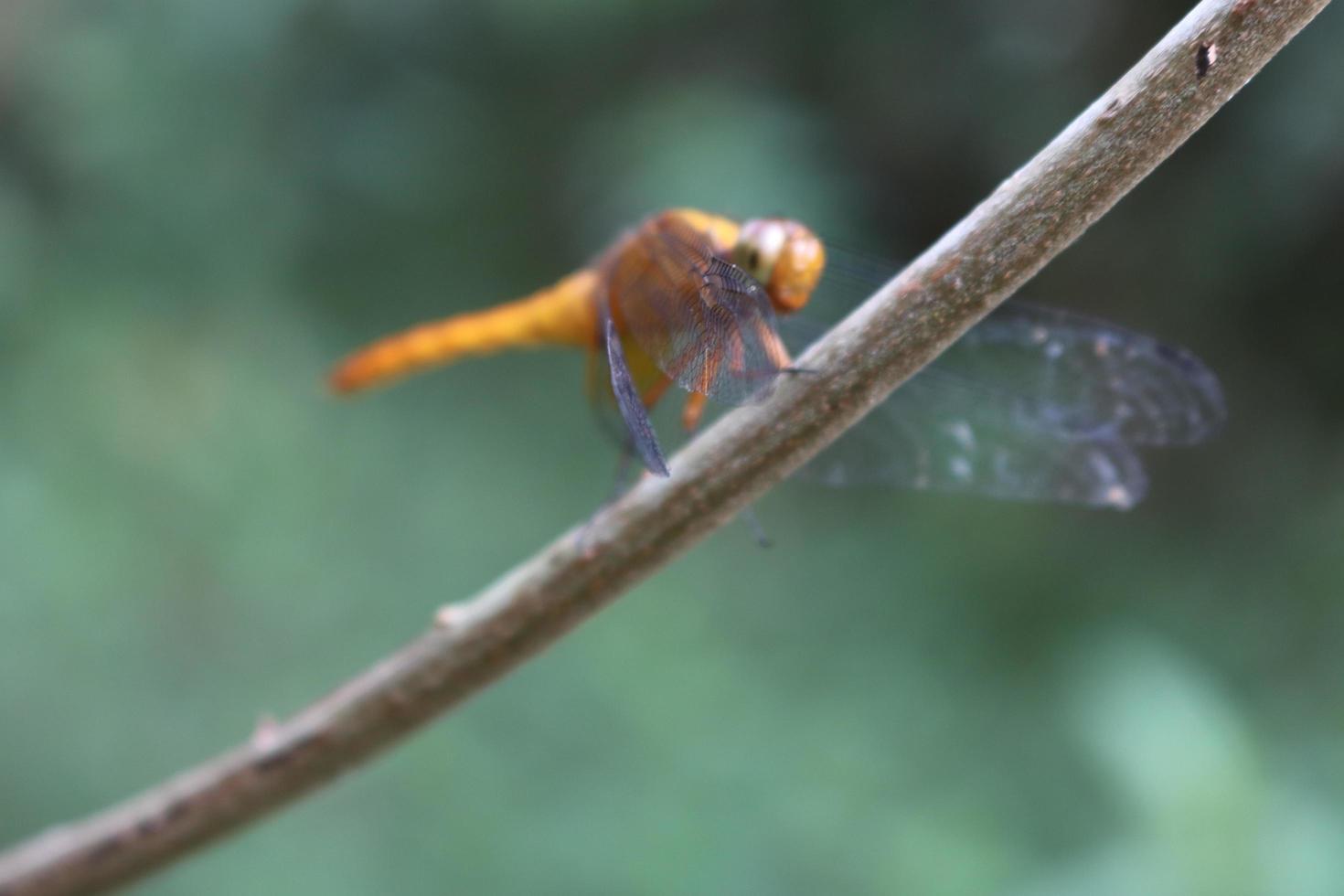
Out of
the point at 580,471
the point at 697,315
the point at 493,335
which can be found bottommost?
the point at 697,315

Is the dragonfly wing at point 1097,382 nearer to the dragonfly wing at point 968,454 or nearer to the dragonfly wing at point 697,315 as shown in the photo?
the dragonfly wing at point 968,454

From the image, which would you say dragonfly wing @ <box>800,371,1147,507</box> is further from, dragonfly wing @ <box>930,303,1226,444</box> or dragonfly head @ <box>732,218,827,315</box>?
dragonfly head @ <box>732,218,827,315</box>

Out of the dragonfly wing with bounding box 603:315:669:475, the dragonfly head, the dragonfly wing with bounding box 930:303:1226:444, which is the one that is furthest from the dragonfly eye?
the dragonfly wing with bounding box 930:303:1226:444

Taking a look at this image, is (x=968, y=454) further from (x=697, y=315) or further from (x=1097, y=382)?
(x=697, y=315)

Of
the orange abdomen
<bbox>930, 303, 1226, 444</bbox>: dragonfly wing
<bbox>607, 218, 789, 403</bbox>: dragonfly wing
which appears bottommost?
<bbox>930, 303, 1226, 444</bbox>: dragonfly wing

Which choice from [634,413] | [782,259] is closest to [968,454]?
[782,259]

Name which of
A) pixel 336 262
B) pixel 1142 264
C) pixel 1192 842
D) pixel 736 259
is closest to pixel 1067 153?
pixel 736 259

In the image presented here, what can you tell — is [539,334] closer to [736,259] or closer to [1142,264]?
[736,259]
